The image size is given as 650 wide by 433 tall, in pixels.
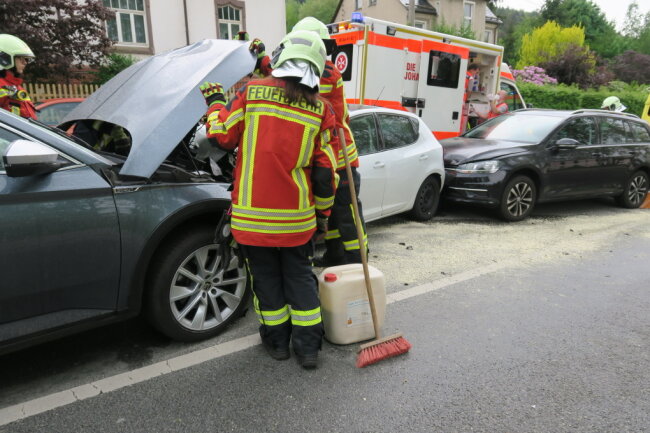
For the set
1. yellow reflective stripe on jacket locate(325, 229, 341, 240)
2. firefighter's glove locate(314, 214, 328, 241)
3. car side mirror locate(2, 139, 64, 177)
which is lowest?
yellow reflective stripe on jacket locate(325, 229, 341, 240)

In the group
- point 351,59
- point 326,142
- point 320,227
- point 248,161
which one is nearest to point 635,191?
point 351,59

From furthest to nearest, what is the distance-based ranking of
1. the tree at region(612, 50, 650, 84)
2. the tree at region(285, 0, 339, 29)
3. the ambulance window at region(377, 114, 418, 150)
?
1. the tree at region(285, 0, 339, 29)
2. the tree at region(612, 50, 650, 84)
3. the ambulance window at region(377, 114, 418, 150)

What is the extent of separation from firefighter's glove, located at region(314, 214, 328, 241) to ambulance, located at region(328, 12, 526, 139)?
5217mm

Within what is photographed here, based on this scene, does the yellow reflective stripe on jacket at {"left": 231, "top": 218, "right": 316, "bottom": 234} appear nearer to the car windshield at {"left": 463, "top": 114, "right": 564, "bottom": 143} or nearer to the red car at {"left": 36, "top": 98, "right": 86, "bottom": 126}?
the red car at {"left": 36, "top": 98, "right": 86, "bottom": 126}

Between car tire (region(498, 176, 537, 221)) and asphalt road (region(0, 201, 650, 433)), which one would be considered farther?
car tire (region(498, 176, 537, 221))

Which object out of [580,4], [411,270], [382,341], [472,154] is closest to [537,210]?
[472,154]

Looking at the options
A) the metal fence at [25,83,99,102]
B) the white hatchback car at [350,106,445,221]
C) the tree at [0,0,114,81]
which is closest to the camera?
the white hatchback car at [350,106,445,221]

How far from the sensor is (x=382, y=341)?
10.3 ft

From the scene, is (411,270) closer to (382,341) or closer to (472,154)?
(382,341)

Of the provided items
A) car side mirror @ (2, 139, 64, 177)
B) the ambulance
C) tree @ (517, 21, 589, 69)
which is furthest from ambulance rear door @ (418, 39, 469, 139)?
tree @ (517, 21, 589, 69)

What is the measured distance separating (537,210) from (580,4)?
5358 cm

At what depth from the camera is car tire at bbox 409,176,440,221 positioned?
6.47 meters

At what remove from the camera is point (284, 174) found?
268 centimetres

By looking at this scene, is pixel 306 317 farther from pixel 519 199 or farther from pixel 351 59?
pixel 351 59
